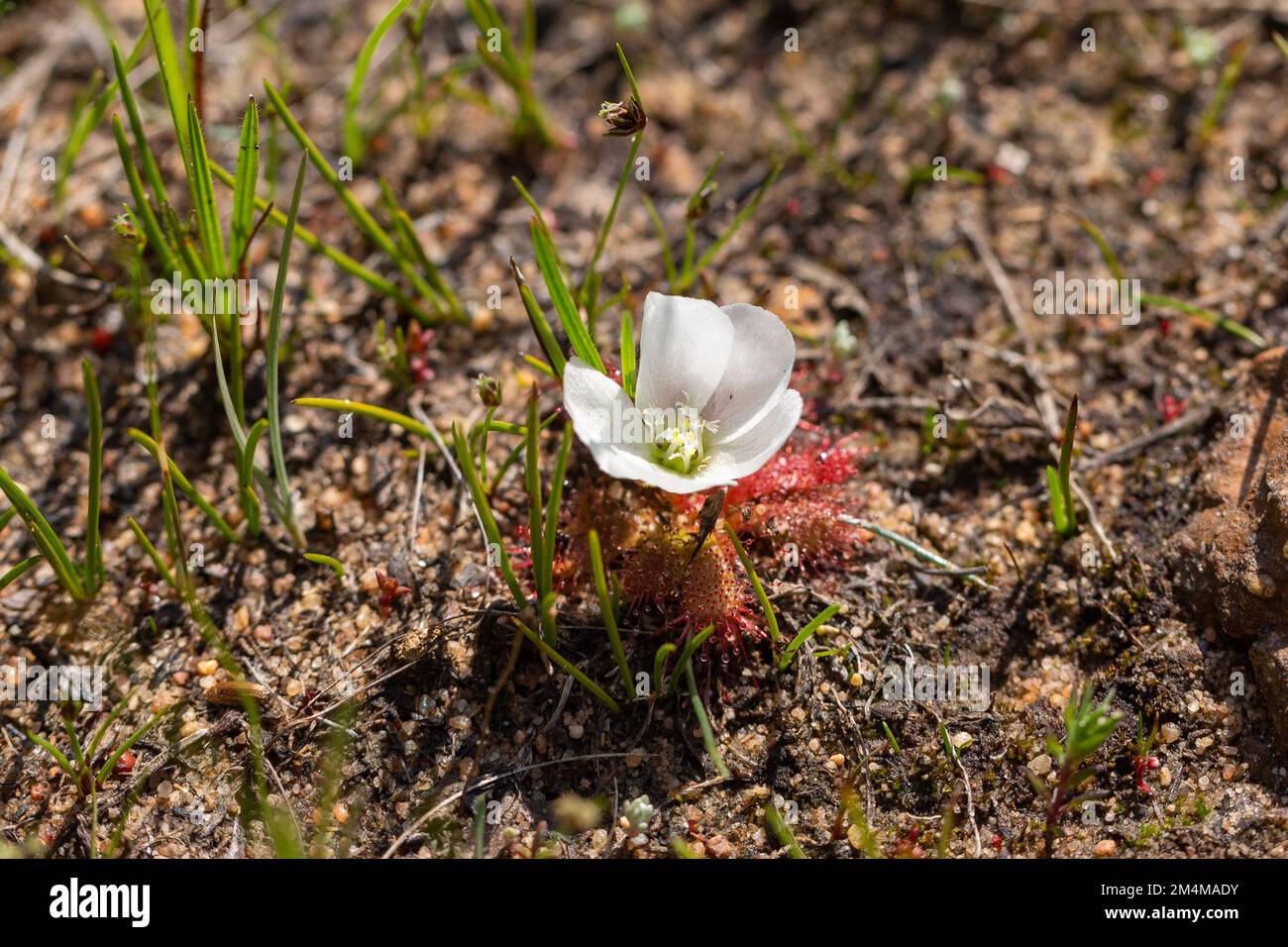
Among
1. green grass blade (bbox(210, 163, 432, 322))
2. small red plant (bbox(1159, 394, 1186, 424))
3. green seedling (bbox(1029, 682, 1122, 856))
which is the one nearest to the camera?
green seedling (bbox(1029, 682, 1122, 856))

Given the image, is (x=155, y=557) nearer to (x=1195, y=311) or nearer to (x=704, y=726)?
(x=704, y=726)

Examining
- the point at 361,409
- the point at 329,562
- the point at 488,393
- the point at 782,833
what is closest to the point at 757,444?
the point at 488,393

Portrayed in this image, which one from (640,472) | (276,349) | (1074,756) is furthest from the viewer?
(276,349)

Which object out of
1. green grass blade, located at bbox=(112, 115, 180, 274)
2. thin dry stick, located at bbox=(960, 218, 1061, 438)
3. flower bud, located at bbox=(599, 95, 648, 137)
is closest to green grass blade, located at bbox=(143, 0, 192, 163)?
green grass blade, located at bbox=(112, 115, 180, 274)

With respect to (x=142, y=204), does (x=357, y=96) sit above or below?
above

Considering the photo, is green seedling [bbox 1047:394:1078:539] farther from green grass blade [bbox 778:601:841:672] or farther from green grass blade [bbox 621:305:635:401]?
green grass blade [bbox 621:305:635:401]

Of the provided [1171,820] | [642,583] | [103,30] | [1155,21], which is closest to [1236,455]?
[1171,820]
